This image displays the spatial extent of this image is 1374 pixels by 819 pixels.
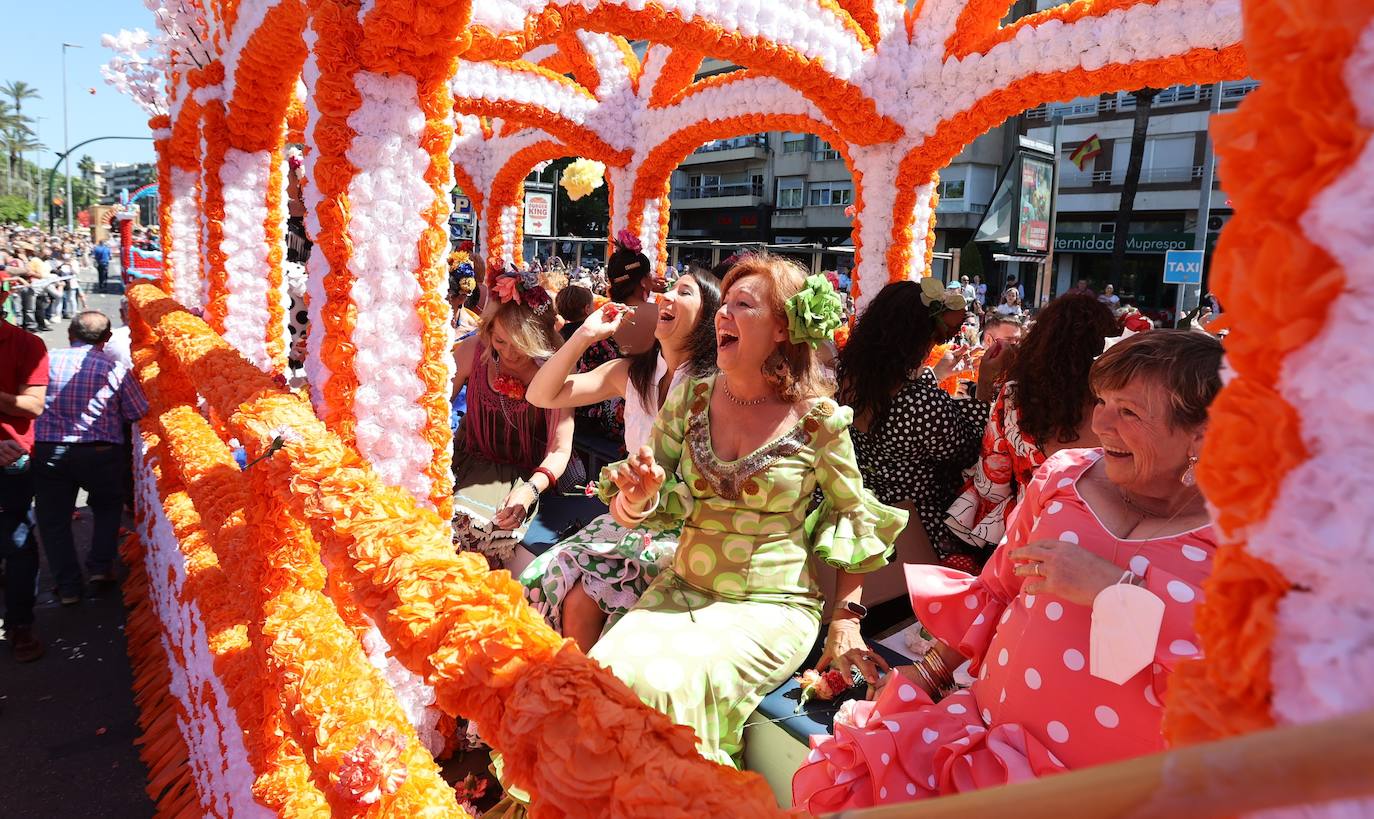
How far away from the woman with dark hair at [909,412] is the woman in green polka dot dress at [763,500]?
2.00 ft

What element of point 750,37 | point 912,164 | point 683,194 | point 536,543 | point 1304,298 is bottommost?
point 536,543

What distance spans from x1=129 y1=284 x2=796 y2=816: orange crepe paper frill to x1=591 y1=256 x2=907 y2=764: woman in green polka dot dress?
63 cm

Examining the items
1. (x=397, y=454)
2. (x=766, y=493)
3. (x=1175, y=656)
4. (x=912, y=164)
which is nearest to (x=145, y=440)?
(x=397, y=454)

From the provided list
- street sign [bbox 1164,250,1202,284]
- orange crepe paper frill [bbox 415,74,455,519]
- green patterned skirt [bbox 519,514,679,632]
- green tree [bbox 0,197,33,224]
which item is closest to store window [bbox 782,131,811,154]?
street sign [bbox 1164,250,1202,284]

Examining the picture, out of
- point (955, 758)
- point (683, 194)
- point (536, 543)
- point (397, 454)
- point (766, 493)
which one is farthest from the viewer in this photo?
point (683, 194)

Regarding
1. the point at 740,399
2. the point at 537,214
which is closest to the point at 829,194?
the point at 537,214

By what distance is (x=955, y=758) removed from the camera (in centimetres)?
150

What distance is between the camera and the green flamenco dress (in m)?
2.09

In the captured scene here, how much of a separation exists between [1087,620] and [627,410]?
198 cm

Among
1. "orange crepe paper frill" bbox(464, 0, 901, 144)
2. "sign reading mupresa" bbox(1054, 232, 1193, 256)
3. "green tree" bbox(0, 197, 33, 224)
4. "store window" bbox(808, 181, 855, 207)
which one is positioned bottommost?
"orange crepe paper frill" bbox(464, 0, 901, 144)

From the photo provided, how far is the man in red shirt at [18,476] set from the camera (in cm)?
402

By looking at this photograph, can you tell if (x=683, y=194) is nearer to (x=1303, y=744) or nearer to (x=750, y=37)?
(x=750, y=37)

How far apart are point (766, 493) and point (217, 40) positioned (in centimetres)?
434

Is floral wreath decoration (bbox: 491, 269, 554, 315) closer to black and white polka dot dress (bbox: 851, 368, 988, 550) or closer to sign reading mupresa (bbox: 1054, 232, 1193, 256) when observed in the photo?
black and white polka dot dress (bbox: 851, 368, 988, 550)
